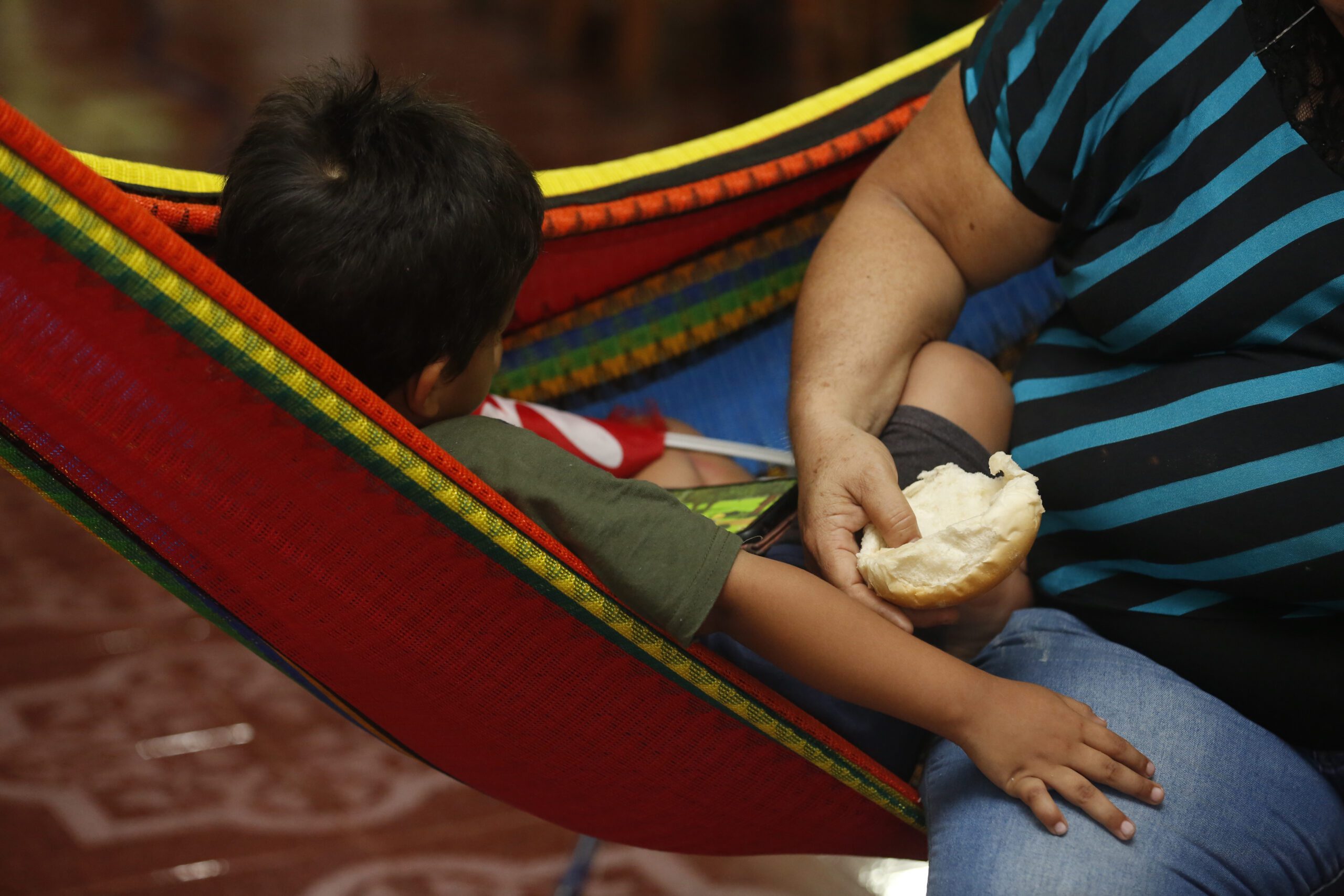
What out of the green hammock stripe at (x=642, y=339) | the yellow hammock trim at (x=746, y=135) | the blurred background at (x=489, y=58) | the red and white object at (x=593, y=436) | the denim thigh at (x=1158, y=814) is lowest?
the denim thigh at (x=1158, y=814)

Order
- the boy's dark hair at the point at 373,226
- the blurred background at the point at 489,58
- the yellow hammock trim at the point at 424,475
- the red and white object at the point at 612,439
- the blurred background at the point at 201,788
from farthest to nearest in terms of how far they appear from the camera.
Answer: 1. the blurred background at the point at 489,58
2. the blurred background at the point at 201,788
3. the red and white object at the point at 612,439
4. the boy's dark hair at the point at 373,226
5. the yellow hammock trim at the point at 424,475

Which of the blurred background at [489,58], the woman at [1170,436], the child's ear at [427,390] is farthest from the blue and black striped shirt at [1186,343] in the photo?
the blurred background at [489,58]

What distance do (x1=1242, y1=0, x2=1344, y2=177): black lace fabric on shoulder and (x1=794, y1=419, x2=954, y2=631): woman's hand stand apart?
365 mm

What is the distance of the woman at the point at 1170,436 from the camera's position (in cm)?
73

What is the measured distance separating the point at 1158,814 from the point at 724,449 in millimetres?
517

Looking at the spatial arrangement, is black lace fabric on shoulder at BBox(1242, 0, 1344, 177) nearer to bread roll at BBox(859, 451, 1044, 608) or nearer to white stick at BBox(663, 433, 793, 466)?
bread roll at BBox(859, 451, 1044, 608)

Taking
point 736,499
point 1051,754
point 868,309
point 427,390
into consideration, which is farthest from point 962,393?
point 427,390

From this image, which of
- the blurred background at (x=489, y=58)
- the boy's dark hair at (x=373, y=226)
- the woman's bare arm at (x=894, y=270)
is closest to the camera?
the boy's dark hair at (x=373, y=226)

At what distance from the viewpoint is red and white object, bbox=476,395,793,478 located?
1029 mm

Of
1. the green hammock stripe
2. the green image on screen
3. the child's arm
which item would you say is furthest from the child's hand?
the green hammock stripe

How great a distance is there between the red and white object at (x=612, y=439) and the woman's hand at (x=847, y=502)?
22cm

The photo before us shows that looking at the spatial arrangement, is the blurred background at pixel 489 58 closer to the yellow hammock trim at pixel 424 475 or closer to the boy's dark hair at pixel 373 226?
the boy's dark hair at pixel 373 226

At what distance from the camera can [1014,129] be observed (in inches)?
35.4

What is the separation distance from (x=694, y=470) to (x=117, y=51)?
11.0 feet
